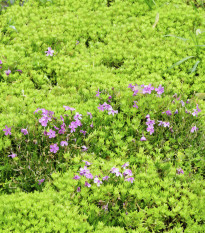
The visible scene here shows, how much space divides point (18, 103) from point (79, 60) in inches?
62.8

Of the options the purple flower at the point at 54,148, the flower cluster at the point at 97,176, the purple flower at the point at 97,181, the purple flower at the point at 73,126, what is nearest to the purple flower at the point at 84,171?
the flower cluster at the point at 97,176

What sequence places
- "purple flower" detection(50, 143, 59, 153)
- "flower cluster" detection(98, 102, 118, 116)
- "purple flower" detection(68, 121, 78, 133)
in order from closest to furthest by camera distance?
"purple flower" detection(50, 143, 59, 153)
"purple flower" detection(68, 121, 78, 133)
"flower cluster" detection(98, 102, 118, 116)

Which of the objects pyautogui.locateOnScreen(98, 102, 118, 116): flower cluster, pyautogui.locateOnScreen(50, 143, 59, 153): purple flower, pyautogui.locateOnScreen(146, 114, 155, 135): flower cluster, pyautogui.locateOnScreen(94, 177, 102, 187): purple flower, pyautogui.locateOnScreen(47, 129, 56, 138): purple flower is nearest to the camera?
pyautogui.locateOnScreen(94, 177, 102, 187): purple flower

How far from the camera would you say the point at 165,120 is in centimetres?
464

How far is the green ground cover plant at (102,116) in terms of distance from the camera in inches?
137

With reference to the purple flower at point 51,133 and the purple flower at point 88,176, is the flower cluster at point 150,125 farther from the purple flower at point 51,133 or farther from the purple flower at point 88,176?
the purple flower at point 51,133

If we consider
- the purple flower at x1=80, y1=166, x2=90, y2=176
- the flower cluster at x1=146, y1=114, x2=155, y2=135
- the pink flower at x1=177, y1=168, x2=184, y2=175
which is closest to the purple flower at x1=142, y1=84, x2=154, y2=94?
the flower cluster at x1=146, y1=114, x2=155, y2=135

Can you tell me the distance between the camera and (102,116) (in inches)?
181

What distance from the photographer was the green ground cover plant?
11.4 ft

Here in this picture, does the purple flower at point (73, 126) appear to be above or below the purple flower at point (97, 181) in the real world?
above

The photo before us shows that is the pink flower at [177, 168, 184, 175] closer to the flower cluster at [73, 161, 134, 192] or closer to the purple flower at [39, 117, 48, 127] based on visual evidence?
the flower cluster at [73, 161, 134, 192]

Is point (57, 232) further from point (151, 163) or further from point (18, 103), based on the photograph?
point (18, 103)

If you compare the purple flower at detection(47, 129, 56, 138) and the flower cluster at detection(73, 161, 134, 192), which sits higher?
the purple flower at detection(47, 129, 56, 138)

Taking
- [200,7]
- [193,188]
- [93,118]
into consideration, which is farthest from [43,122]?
[200,7]
